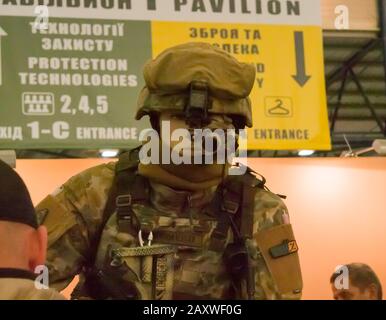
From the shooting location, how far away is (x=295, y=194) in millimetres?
2902

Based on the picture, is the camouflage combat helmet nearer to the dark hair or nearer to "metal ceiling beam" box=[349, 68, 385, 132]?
the dark hair

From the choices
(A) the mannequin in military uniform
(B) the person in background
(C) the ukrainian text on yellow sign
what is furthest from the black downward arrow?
(B) the person in background

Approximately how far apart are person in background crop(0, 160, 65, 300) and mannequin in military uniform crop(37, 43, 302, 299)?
48 cm

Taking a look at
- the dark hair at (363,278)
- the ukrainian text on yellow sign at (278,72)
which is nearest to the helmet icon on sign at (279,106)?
the ukrainian text on yellow sign at (278,72)

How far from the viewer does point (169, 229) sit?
1.41 meters

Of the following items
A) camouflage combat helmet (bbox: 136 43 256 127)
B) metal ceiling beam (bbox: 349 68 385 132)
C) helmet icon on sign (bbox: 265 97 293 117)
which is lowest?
camouflage combat helmet (bbox: 136 43 256 127)

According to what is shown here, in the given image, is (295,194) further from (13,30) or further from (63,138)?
(13,30)

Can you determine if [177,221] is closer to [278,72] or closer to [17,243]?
[17,243]

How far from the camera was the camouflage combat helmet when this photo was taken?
1.36 meters

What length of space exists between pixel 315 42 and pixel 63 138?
0.93m

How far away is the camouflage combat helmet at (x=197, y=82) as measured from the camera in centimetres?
136

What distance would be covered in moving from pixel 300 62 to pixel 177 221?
1424 mm

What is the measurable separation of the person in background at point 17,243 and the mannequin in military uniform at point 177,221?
48cm

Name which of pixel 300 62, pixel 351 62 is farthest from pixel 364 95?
pixel 300 62
